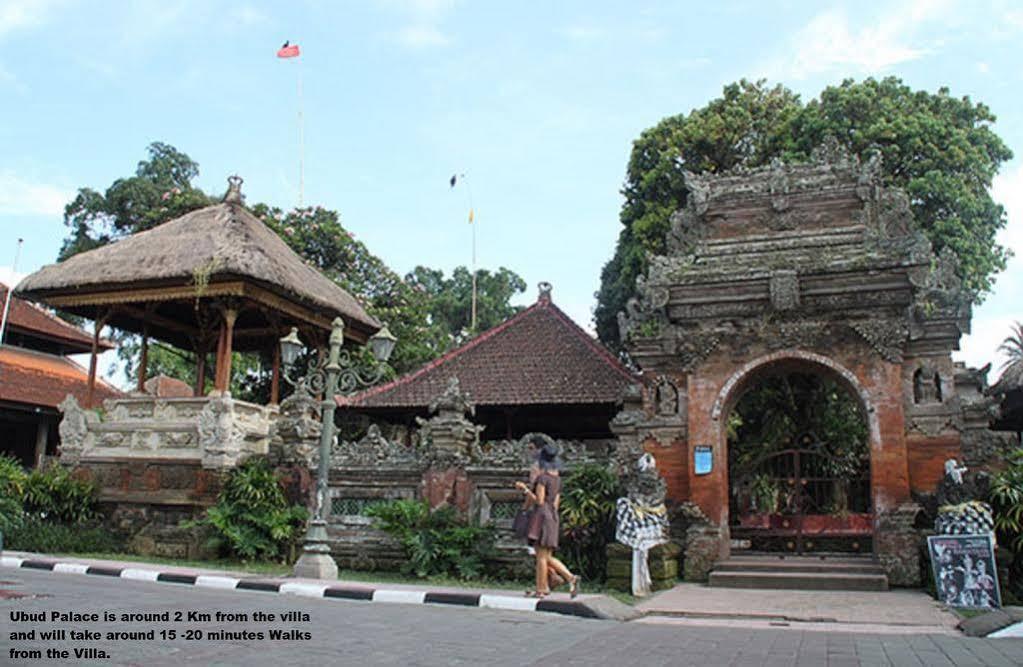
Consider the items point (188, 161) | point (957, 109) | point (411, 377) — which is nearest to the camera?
point (411, 377)

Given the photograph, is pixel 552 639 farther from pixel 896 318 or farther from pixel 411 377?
pixel 411 377

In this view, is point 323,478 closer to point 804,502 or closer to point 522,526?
point 522,526

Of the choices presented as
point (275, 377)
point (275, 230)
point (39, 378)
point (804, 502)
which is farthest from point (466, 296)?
point (804, 502)

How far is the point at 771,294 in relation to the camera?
1213cm

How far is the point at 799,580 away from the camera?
11.0m

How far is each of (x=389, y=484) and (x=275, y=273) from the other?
5.03m

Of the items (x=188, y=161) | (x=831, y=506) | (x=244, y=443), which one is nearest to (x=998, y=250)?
(x=831, y=506)

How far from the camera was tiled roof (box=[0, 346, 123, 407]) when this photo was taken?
24.2 meters

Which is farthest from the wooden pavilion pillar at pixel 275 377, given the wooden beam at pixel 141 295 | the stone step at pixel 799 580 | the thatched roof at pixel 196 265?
the stone step at pixel 799 580

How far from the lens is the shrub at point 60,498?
15867 millimetres

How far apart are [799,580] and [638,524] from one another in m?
2.29

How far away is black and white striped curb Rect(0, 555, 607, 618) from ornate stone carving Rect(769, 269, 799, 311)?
18.9ft

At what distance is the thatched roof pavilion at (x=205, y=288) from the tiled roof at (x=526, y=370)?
2.33 meters

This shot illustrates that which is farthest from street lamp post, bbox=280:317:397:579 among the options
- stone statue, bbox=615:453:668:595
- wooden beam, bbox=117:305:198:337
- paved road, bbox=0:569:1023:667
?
wooden beam, bbox=117:305:198:337
